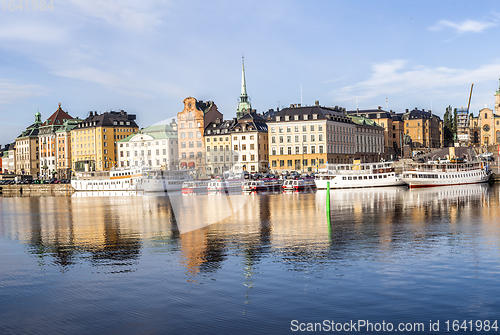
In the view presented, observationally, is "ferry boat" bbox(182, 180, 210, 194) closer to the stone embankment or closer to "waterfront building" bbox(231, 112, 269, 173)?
"waterfront building" bbox(231, 112, 269, 173)

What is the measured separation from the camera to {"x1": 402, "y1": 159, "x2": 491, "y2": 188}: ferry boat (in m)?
106

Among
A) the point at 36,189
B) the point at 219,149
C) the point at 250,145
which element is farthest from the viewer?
the point at 219,149

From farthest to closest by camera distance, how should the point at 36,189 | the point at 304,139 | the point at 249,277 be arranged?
1. the point at 36,189
2. the point at 304,139
3. the point at 249,277

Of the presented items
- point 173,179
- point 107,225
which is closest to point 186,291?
point 107,225

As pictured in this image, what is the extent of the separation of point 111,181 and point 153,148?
33.9 meters

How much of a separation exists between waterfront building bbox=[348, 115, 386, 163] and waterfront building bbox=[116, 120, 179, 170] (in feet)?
202

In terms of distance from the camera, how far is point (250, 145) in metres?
160

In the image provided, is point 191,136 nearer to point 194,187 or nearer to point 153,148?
point 153,148

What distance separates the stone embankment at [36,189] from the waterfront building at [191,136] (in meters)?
34.8

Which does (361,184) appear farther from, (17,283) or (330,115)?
(17,283)

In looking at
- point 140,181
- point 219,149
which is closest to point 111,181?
point 140,181

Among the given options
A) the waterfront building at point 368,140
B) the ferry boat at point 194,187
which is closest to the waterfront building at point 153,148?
the ferry boat at point 194,187

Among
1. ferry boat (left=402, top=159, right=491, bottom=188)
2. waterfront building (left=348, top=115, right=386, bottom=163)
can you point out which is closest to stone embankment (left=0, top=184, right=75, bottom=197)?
ferry boat (left=402, top=159, right=491, bottom=188)

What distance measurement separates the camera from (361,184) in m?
110
